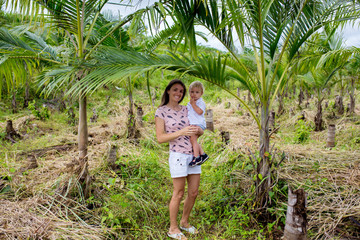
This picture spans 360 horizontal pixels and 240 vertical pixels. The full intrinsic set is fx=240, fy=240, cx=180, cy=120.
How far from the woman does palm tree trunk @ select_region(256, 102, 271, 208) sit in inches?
28.7

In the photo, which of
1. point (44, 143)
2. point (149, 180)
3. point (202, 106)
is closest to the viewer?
point (202, 106)

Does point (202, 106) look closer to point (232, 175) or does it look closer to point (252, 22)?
point (252, 22)

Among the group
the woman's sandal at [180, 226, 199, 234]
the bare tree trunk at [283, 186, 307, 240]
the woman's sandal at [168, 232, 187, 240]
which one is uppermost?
the bare tree trunk at [283, 186, 307, 240]

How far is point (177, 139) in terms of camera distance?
2.32m

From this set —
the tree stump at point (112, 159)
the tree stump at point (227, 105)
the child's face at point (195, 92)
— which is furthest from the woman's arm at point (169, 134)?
the tree stump at point (227, 105)

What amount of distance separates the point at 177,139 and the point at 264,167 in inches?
40.9

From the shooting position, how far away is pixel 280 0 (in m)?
2.46

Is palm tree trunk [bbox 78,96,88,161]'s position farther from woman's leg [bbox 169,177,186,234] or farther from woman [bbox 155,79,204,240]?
woman's leg [bbox 169,177,186,234]

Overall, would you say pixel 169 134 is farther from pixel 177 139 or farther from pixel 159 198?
pixel 159 198

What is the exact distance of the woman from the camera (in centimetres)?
225

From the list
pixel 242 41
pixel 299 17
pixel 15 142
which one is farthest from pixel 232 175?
pixel 15 142

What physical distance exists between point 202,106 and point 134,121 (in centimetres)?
333

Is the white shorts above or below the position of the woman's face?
below

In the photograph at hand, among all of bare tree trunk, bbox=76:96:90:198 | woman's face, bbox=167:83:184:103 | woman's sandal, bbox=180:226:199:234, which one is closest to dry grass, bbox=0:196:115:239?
bare tree trunk, bbox=76:96:90:198
